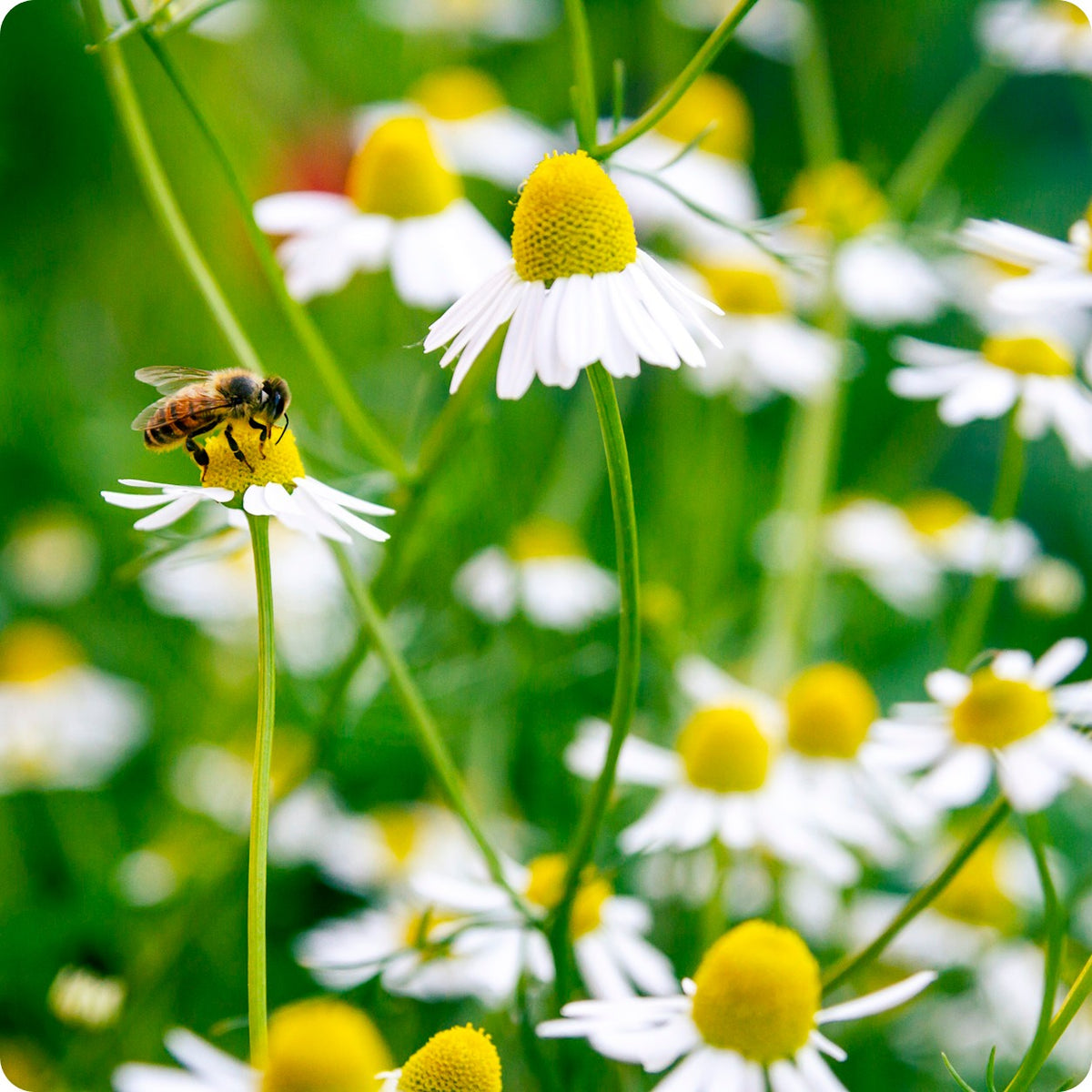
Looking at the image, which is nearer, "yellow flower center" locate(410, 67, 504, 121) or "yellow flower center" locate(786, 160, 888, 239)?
"yellow flower center" locate(786, 160, 888, 239)

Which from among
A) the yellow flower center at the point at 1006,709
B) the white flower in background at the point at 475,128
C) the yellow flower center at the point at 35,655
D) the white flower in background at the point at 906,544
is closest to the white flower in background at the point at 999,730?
the yellow flower center at the point at 1006,709

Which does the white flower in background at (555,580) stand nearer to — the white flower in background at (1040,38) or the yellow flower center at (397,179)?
the yellow flower center at (397,179)

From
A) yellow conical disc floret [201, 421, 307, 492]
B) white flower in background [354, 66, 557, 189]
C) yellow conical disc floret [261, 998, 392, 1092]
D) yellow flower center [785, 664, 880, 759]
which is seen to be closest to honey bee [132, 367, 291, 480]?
yellow conical disc floret [201, 421, 307, 492]

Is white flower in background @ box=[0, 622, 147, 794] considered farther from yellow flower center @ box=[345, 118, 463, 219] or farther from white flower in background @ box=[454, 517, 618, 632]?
yellow flower center @ box=[345, 118, 463, 219]

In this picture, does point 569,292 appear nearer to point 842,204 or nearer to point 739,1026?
point 739,1026

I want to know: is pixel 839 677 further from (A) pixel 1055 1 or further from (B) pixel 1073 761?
(A) pixel 1055 1
